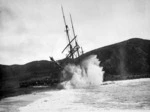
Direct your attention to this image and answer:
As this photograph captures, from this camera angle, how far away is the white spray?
45.4 metres

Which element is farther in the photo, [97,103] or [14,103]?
[14,103]

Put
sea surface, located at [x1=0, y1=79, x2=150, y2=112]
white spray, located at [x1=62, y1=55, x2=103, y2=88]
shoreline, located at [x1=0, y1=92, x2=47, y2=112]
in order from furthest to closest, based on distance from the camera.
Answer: white spray, located at [x1=62, y1=55, x2=103, y2=88] < shoreline, located at [x1=0, y1=92, x2=47, y2=112] < sea surface, located at [x1=0, y1=79, x2=150, y2=112]

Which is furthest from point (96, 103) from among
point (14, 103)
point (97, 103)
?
point (14, 103)

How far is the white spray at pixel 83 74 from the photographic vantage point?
45375 mm

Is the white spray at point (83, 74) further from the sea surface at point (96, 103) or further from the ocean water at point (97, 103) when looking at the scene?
the ocean water at point (97, 103)

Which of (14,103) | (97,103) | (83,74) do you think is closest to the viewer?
(97,103)

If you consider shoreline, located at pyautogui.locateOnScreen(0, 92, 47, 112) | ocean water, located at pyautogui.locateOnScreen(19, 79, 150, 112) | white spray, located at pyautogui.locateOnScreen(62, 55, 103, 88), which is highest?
white spray, located at pyautogui.locateOnScreen(62, 55, 103, 88)

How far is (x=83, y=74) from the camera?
49.3 meters

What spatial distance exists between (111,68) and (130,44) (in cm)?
1386

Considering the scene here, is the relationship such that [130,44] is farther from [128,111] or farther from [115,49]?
[128,111]

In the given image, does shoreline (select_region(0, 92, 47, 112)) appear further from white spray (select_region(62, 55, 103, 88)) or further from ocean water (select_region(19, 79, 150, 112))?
white spray (select_region(62, 55, 103, 88))

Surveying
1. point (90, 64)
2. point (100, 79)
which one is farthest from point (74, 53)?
point (100, 79)

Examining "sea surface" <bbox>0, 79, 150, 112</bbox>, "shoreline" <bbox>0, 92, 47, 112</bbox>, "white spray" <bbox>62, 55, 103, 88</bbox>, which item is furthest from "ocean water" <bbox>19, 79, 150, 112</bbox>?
"white spray" <bbox>62, 55, 103, 88</bbox>

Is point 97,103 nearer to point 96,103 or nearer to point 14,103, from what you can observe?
point 96,103
